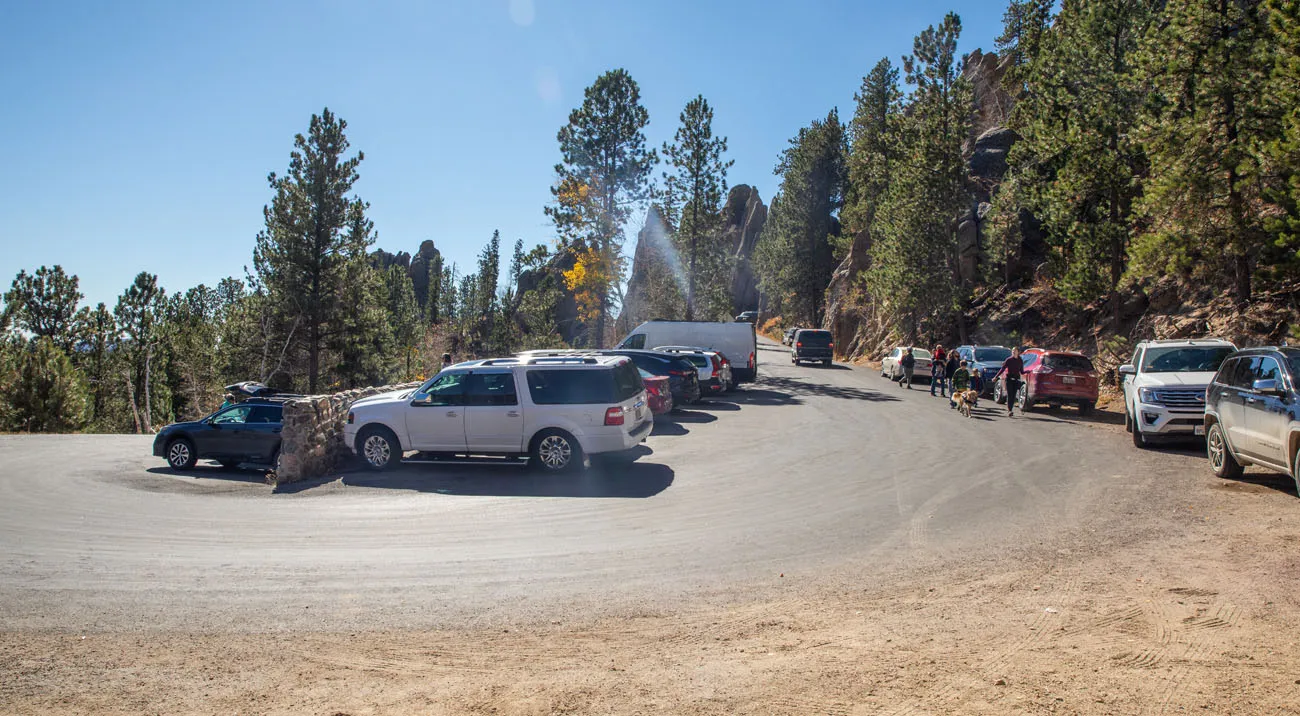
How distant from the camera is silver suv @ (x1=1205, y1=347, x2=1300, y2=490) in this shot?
924cm

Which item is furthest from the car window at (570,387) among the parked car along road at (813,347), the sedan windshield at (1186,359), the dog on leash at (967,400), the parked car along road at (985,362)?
the parked car along road at (813,347)

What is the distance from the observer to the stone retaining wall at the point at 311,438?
42.9 ft

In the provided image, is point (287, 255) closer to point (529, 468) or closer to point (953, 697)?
point (529, 468)

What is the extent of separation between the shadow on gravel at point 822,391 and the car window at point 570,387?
47.2 feet

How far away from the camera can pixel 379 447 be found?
13.7 meters

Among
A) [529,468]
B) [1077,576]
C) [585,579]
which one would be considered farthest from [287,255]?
[1077,576]

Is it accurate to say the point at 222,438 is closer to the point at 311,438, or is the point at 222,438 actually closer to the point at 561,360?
the point at 311,438

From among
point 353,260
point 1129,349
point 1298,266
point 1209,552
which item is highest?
point 353,260

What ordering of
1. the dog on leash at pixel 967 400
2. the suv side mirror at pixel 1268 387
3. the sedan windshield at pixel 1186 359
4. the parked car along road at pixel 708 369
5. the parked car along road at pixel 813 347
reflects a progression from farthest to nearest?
the parked car along road at pixel 813 347, the parked car along road at pixel 708 369, the dog on leash at pixel 967 400, the sedan windshield at pixel 1186 359, the suv side mirror at pixel 1268 387

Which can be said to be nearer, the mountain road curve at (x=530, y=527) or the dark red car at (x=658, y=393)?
the mountain road curve at (x=530, y=527)

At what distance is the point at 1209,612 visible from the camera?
5.71 metres

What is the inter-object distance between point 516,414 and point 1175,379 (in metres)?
12.0

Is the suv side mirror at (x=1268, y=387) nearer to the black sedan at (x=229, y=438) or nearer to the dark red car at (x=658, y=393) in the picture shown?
the dark red car at (x=658, y=393)

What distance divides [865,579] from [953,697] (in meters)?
2.51
